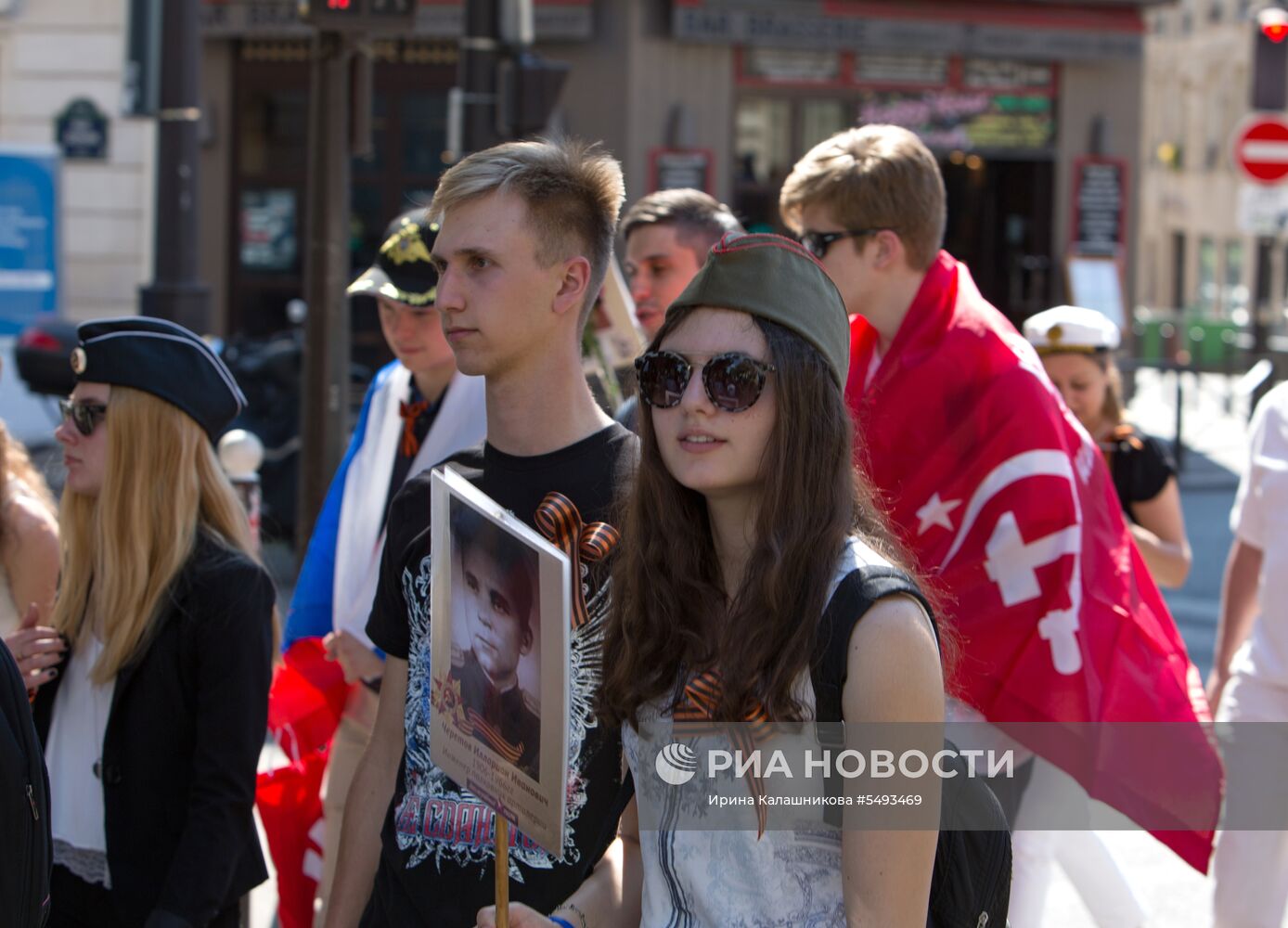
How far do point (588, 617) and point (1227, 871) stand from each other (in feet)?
8.89

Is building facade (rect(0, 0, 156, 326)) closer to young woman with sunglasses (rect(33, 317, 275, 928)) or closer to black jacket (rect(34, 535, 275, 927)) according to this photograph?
young woman with sunglasses (rect(33, 317, 275, 928))

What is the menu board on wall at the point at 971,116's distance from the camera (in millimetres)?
18062

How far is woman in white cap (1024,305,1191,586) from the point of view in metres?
5.28

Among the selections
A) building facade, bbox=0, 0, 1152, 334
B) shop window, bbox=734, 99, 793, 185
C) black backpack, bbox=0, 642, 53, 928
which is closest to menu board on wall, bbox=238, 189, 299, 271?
building facade, bbox=0, 0, 1152, 334

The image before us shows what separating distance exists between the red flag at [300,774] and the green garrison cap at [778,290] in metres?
2.31

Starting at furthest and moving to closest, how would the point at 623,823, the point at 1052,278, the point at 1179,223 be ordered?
the point at 1179,223
the point at 1052,278
the point at 623,823

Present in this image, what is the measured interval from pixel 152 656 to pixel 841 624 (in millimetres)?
1605

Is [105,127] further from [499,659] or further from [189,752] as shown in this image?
[499,659]

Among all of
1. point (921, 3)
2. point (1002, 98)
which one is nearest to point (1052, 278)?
point (1002, 98)

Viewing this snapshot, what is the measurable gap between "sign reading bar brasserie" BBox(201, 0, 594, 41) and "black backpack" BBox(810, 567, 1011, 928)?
14900 millimetres

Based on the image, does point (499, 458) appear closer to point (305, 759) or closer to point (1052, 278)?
point (305, 759)

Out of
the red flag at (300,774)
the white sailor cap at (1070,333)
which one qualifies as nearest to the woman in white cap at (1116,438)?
the white sailor cap at (1070,333)

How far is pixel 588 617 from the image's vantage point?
262cm

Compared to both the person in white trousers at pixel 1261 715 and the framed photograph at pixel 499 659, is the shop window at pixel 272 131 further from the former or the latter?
the framed photograph at pixel 499 659
